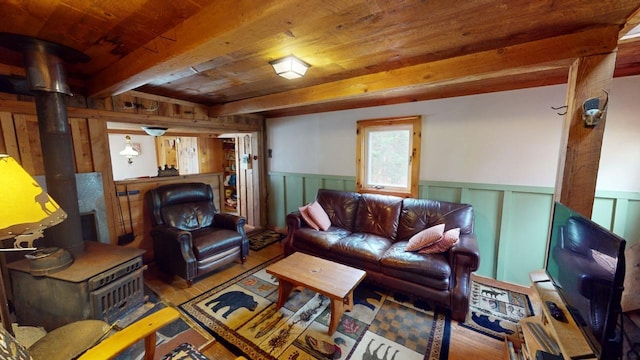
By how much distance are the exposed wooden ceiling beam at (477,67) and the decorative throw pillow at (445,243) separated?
136 centimetres

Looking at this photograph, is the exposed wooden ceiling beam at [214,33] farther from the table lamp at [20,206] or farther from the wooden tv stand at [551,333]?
the wooden tv stand at [551,333]

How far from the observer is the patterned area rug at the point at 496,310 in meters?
1.96

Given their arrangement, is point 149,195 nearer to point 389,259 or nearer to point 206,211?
point 206,211

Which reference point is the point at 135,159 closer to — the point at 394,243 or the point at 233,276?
the point at 233,276

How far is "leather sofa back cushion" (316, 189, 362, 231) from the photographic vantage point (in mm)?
3195

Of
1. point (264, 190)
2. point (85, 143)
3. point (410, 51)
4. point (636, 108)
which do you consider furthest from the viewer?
point (264, 190)

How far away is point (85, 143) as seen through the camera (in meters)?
2.48

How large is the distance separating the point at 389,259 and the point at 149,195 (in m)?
2.89

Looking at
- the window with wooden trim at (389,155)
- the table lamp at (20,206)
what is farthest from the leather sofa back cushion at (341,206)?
the table lamp at (20,206)

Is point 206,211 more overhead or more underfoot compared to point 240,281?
more overhead

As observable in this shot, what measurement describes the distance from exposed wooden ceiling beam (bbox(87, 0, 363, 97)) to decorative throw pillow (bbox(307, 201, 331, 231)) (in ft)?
6.94

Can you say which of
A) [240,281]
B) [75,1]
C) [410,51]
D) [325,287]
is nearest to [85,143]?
[75,1]

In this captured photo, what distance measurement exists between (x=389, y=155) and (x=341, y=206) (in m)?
0.96

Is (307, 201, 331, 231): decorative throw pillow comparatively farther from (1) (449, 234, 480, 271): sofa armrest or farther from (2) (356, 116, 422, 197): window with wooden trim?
(1) (449, 234, 480, 271): sofa armrest
